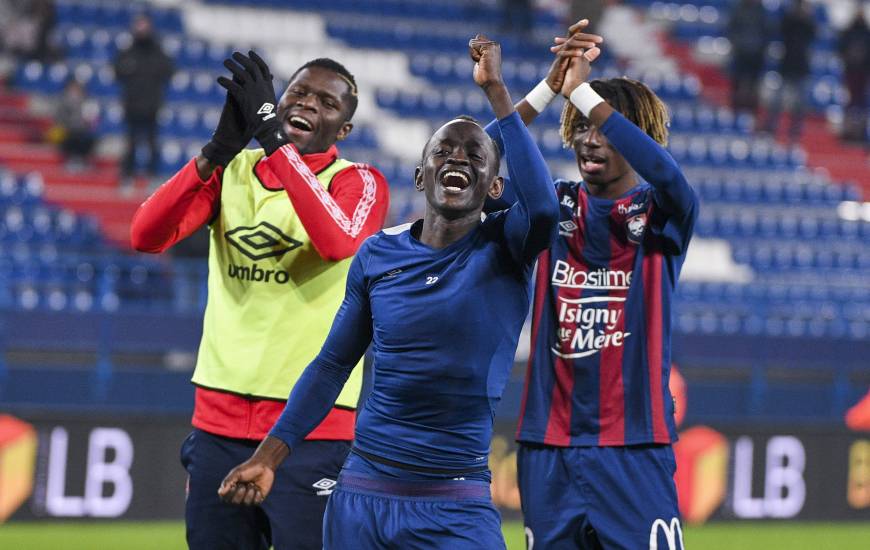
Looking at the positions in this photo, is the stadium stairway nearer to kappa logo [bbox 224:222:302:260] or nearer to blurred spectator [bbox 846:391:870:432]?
blurred spectator [bbox 846:391:870:432]

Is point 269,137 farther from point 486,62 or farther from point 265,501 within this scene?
point 265,501

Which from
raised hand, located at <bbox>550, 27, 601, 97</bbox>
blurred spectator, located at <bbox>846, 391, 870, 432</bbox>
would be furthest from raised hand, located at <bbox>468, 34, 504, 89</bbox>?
blurred spectator, located at <bbox>846, 391, 870, 432</bbox>

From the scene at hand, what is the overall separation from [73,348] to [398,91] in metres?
7.79

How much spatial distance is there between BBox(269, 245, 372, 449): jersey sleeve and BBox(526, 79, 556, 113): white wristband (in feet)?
2.50

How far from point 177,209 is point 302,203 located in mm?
438

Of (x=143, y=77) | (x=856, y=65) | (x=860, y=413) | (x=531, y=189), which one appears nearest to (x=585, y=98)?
(x=531, y=189)

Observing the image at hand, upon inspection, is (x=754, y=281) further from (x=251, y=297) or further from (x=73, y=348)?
(x=251, y=297)

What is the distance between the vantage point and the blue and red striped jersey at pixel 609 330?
411 cm

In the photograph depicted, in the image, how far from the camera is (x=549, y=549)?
4.05 meters

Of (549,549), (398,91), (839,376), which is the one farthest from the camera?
(398,91)

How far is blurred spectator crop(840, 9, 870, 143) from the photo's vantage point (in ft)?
60.1

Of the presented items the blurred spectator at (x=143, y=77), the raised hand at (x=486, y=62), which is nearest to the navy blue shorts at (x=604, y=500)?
the raised hand at (x=486, y=62)

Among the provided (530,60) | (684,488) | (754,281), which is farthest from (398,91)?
(684,488)

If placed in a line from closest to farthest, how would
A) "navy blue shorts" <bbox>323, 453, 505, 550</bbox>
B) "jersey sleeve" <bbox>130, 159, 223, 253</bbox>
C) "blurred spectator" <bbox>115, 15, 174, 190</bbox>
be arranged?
"navy blue shorts" <bbox>323, 453, 505, 550</bbox>, "jersey sleeve" <bbox>130, 159, 223, 253</bbox>, "blurred spectator" <bbox>115, 15, 174, 190</bbox>
